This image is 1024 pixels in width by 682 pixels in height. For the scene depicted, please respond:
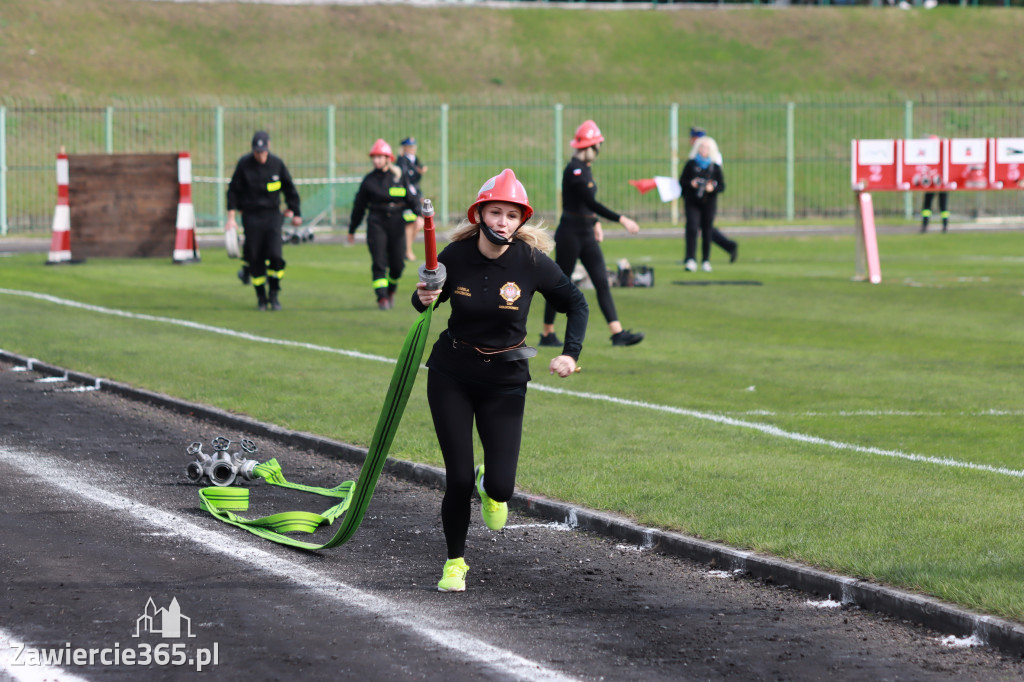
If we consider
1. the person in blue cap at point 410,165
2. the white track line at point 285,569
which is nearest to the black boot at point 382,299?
the person in blue cap at point 410,165

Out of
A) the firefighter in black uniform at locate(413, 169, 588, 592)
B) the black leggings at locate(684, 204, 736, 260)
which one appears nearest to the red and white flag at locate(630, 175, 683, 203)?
the black leggings at locate(684, 204, 736, 260)

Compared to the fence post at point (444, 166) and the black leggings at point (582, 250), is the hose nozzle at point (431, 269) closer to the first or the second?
the black leggings at point (582, 250)

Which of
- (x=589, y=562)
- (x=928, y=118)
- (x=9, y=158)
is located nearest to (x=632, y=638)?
(x=589, y=562)

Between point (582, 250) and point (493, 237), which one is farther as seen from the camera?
point (582, 250)

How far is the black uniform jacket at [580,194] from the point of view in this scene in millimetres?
14961

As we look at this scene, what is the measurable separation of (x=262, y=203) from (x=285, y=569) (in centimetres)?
1181

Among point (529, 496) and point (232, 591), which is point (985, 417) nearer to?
point (529, 496)

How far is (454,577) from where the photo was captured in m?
6.75

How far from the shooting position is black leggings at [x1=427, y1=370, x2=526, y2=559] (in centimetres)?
684

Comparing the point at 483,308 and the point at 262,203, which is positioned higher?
the point at 262,203

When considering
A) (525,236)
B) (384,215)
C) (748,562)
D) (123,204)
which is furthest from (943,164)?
(525,236)

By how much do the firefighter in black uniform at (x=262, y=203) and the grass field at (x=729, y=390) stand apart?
637 mm

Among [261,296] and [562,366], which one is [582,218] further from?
[562,366]

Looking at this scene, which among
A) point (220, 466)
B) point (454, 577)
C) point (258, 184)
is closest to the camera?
point (454, 577)
